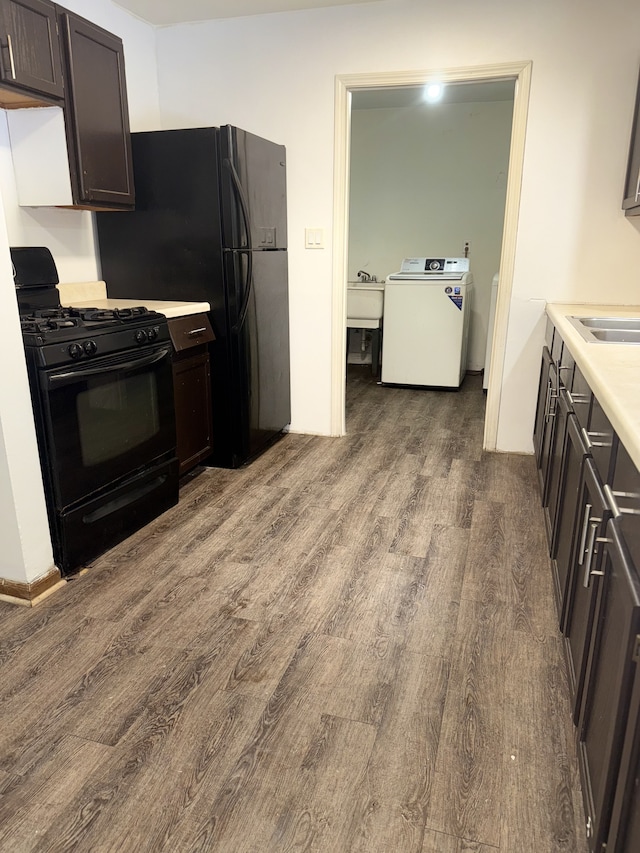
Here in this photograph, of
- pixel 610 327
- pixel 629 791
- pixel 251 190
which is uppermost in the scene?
pixel 251 190

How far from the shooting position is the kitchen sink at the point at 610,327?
7.29 ft

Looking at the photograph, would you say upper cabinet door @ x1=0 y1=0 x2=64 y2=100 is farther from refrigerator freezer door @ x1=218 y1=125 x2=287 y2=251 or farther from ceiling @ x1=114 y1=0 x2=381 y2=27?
ceiling @ x1=114 y1=0 x2=381 y2=27

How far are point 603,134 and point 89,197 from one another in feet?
8.16

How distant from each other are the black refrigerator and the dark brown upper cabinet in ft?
5.90

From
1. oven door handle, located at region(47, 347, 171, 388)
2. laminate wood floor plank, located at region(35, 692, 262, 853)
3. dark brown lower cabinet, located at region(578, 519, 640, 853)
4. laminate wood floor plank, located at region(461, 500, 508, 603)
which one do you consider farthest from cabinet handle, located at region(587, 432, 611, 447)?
oven door handle, located at region(47, 347, 171, 388)

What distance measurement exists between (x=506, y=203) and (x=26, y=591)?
9.41 ft

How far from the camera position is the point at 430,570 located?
7.29 ft

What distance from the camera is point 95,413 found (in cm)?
218

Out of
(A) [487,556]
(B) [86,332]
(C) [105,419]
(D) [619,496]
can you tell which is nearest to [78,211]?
(B) [86,332]

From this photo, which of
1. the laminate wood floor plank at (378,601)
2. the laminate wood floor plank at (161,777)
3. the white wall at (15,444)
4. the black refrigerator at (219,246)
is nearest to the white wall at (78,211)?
the white wall at (15,444)

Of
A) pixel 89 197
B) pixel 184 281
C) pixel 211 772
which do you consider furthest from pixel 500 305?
pixel 211 772

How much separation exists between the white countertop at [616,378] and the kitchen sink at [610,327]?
4.4 inches

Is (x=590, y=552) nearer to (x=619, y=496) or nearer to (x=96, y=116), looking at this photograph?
(x=619, y=496)

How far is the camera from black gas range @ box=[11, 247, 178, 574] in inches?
79.1
